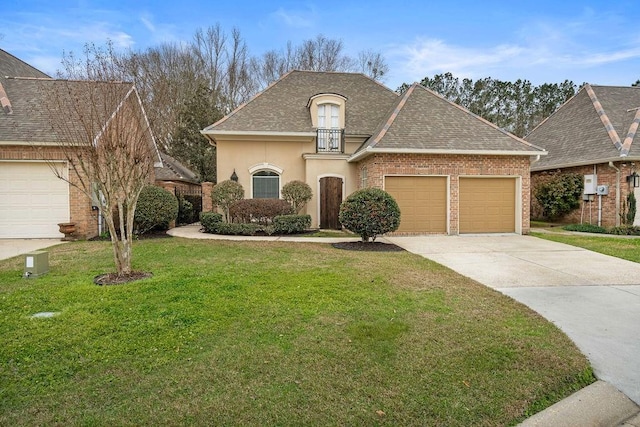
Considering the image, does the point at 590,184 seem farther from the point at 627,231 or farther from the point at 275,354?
the point at 275,354

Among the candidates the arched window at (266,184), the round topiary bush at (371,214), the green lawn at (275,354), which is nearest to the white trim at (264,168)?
the arched window at (266,184)

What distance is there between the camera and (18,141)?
11336 millimetres

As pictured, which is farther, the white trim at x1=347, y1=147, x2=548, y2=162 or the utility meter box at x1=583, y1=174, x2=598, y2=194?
the utility meter box at x1=583, y1=174, x2=598, y2=194

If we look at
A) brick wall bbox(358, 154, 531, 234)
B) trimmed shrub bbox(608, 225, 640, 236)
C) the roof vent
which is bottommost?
trimmed shrub bbox(608, 225, 640, 236)

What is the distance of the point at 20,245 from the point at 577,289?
1328 centimetres

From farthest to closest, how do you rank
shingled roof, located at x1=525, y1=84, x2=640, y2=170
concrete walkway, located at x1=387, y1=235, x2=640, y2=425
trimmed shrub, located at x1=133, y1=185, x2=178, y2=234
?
shingled roof, located at x1=525, y1=84, x2=640, y2=170 < trimmed shrub, located at x1=133, y1=185, x2=178, y2=234 < concrete walkway, located at x1=387, y1=235, x2=640, y2=425

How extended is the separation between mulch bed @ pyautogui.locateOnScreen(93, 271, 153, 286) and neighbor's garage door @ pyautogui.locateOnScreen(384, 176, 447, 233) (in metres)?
8.77

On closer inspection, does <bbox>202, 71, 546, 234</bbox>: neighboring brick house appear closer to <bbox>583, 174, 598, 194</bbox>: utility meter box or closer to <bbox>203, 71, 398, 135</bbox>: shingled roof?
<bbox>203, 71, 398, 135</bbox>: shingled roof

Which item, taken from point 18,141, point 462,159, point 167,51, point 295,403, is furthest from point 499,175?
point 167,51

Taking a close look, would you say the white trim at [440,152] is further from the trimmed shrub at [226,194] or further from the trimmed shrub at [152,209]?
the trimmed shrub at [152,209]

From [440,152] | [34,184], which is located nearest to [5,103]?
[34,184]

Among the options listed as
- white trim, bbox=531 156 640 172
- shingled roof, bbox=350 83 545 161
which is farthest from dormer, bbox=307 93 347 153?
white trim, bbox=531 156 640 172

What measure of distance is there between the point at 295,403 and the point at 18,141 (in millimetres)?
12624

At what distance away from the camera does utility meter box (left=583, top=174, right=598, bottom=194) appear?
15.4m
